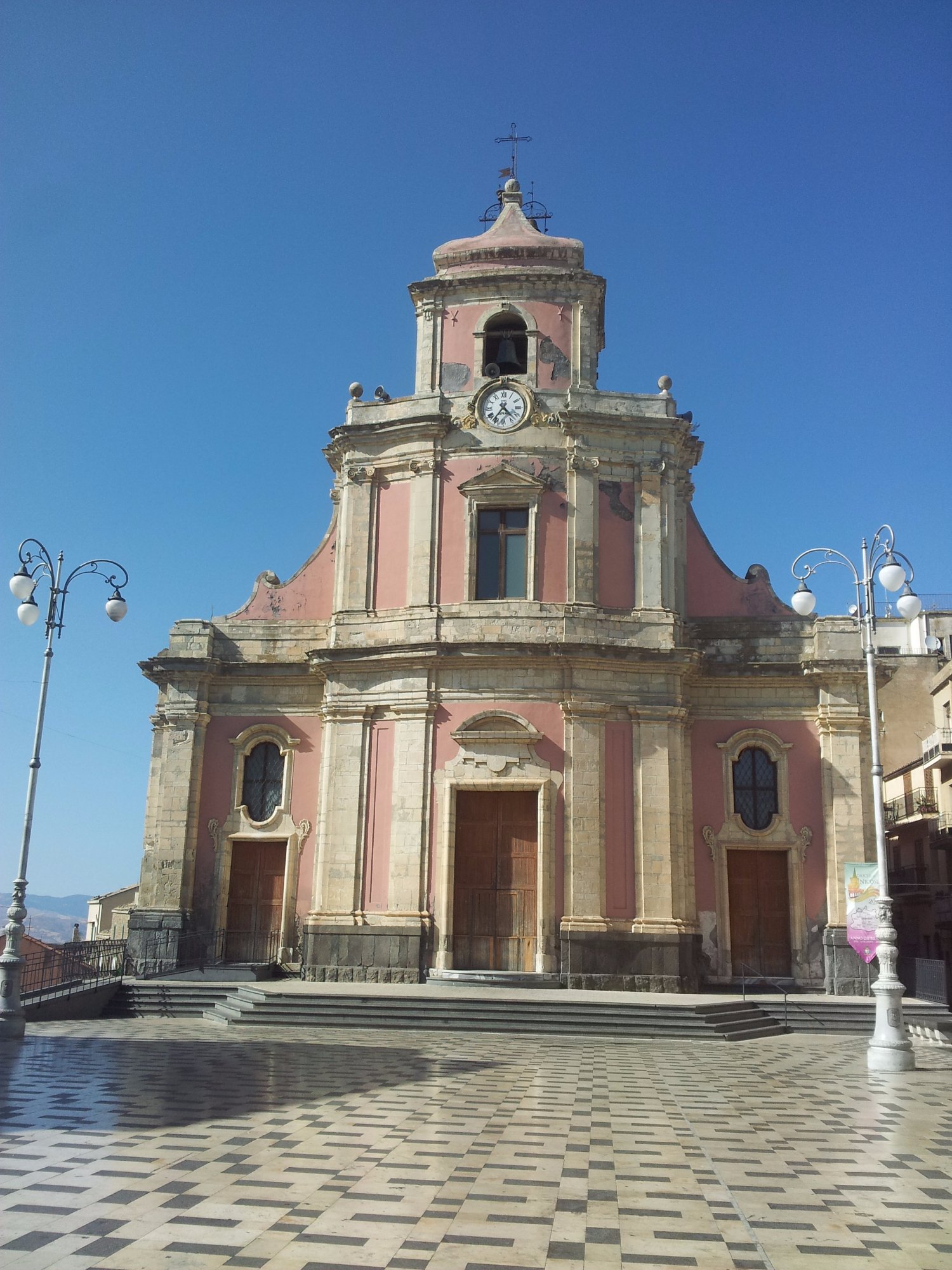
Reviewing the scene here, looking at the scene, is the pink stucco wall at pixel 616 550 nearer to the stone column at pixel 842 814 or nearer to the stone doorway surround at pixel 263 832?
the stone column at pixel 842 814

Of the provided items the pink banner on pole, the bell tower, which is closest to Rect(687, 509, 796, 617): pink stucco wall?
the bell tower

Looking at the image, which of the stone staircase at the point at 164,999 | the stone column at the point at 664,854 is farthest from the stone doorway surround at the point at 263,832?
the stone column at the point at 664,854

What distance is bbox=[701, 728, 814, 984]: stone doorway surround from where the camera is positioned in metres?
24.3

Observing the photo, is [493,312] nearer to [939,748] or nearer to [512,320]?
[512,320]

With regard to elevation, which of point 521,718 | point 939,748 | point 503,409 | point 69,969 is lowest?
point 69,969

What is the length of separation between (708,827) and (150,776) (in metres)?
13.1

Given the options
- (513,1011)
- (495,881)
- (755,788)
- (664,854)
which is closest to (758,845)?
(755,788)

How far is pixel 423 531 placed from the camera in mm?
25203

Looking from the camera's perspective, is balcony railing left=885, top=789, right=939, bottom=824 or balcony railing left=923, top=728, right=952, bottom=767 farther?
balcony railing left=885, top=789, right=939, bottom=824

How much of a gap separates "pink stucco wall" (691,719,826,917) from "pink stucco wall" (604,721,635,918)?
2218mm

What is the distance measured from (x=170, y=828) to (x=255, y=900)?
2.56 m

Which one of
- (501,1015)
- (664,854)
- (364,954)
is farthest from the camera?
(664,854)

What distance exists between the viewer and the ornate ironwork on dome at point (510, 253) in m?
27.1

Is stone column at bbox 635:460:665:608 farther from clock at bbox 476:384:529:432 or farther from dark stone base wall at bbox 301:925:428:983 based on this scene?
dark stone base wall at bbox 301:925:428:983
